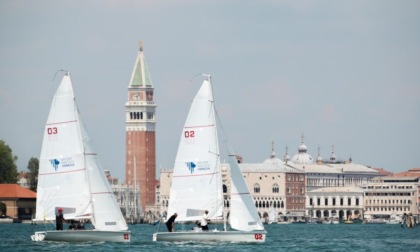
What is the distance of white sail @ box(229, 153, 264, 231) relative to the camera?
63000mm

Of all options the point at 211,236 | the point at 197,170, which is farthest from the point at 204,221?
the point at 197,170

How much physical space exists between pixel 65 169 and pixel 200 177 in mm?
5737

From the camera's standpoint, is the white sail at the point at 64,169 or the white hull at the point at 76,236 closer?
the white hull at the point at 76,236

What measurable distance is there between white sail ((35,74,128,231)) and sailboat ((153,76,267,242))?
3.37m

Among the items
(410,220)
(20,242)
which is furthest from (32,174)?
(20,242)

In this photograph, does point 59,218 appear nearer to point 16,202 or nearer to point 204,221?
point 204,221

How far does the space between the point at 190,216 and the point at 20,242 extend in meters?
9.82

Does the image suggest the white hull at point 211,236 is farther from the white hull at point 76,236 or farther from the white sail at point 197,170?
the white hull at point 76,236

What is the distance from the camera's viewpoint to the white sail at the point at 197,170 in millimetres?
62594

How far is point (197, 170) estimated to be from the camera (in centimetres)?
6275

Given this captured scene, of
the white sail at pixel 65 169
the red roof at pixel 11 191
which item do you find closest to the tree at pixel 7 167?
the red roof at pixel 11 191

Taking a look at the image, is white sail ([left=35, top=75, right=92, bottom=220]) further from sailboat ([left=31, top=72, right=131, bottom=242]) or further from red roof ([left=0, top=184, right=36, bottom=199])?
red roof ([left=0, top=184, right=36, bottom=199])

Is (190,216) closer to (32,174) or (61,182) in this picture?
(61,182)

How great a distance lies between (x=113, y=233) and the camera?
63.3 m
